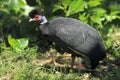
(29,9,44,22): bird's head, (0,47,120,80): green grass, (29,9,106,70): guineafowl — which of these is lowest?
(0,47,120,80): green grass

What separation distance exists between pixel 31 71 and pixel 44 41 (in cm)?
134

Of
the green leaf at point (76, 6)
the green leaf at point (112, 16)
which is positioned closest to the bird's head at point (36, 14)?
the green leaf at point (76, 6)

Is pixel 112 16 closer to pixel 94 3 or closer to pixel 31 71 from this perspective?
pixel 94 3

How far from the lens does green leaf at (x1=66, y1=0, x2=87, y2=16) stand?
6082mm

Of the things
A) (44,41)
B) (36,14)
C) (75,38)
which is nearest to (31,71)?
(75,38)

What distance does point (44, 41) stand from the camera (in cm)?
665

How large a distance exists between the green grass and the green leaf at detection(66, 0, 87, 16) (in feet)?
2.95

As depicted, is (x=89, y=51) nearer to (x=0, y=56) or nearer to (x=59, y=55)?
(x=59, y=55)

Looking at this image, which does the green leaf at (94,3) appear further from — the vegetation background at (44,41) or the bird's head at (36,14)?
the bird's head at (36,14)

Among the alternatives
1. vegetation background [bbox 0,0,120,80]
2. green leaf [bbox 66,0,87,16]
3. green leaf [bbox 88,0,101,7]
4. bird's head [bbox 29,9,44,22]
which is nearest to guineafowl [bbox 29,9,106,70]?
bird's head [bbox 29,9,44,22]

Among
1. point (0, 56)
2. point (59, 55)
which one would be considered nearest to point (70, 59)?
point (59, 55)

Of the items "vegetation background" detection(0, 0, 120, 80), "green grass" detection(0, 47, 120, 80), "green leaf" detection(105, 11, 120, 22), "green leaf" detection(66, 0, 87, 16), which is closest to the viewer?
"green grass" detection(0, 47, 120, 80)

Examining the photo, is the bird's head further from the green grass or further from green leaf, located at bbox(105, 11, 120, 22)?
green leaf, located at bbox(105, 11, 120, 22)

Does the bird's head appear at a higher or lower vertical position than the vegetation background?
higher
